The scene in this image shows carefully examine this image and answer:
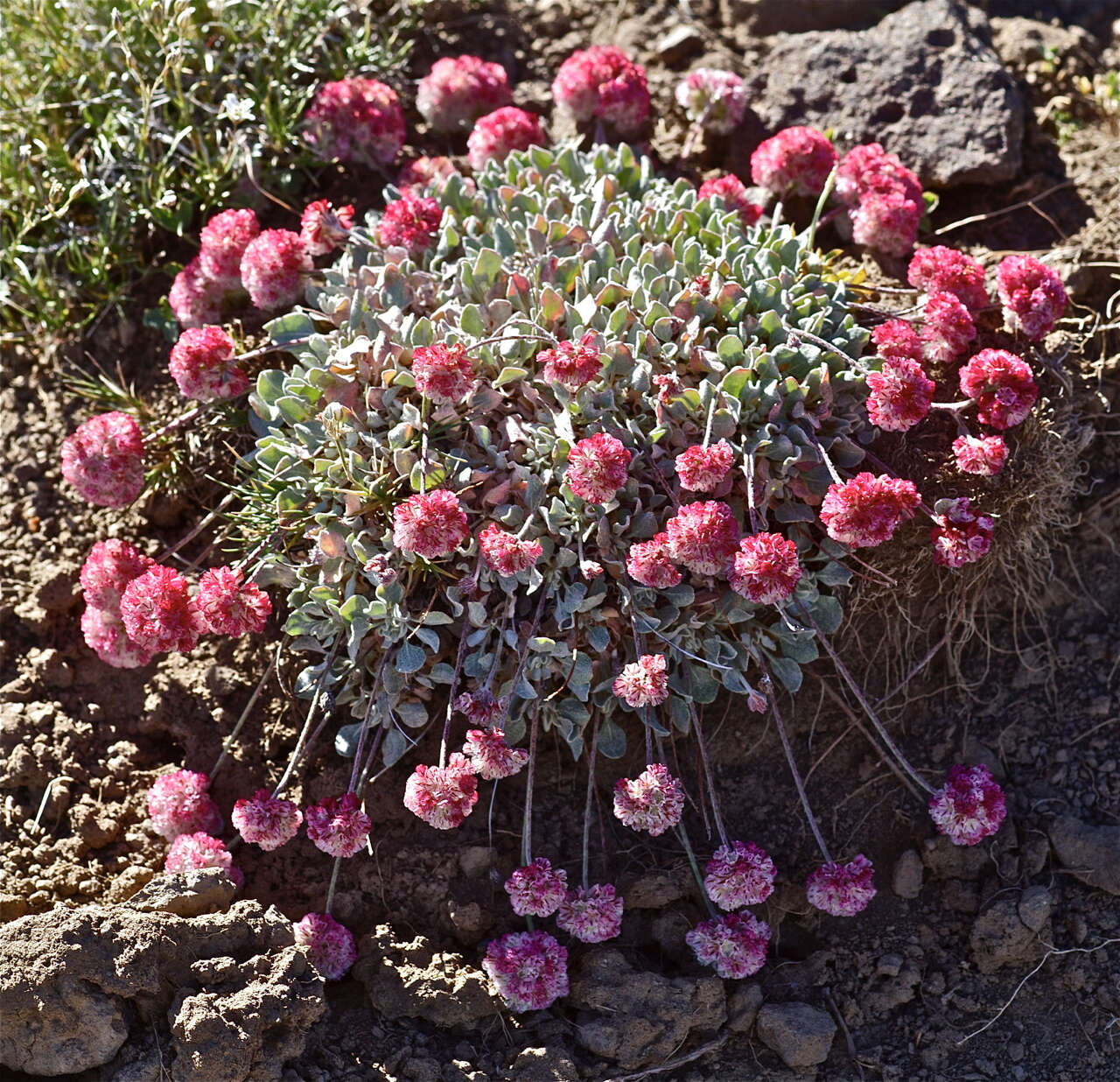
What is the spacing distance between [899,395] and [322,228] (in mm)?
1617

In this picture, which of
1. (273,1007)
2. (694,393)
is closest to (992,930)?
(694,393)

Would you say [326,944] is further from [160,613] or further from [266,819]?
[160,613]

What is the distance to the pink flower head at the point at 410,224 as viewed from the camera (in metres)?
3.23

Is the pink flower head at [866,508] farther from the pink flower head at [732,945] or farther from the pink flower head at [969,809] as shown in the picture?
the pink flower head at [732,945]

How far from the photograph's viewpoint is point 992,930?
276 centimetres

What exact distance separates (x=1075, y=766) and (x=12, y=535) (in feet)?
9.72

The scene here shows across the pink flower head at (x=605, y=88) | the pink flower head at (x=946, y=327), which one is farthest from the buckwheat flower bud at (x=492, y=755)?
the pink flower head at (x=605, y=88)

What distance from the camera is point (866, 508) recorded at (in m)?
2.64

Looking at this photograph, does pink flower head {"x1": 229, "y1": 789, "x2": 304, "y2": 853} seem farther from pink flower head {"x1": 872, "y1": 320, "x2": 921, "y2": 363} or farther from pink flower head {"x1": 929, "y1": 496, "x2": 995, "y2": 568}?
pink flower head {"x1": 872, "y1": 320, "x2": 921, "y2": 363}

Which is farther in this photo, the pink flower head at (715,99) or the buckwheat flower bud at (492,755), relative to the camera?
the pink flower head at (715,99)

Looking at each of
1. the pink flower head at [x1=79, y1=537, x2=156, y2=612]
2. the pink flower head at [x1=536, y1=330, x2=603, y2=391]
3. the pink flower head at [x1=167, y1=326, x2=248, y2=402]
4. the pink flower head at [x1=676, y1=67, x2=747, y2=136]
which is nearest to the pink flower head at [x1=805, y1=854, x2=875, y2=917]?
the pink flower head at [x1=536, y1=330, x2=603, y2=391]

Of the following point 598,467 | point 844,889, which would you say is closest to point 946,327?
point 598,467

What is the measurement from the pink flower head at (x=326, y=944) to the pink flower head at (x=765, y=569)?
1.19 m

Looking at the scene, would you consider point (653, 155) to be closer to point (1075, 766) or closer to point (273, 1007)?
point (1075, 766)
